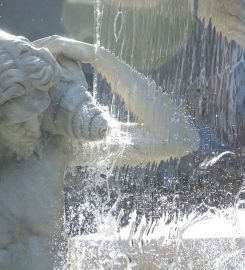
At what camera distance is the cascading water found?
2895 mm

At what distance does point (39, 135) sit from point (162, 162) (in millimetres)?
2426

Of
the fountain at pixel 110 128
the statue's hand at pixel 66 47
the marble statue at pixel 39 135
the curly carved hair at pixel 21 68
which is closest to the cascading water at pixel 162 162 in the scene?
the fountain at pixel 110 128

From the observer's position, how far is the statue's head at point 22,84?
6.14 feet

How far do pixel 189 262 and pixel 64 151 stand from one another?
100 cm

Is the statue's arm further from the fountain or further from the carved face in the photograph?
the carved face

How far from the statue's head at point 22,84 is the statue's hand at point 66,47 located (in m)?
0.20

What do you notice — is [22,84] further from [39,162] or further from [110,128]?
[110,128]

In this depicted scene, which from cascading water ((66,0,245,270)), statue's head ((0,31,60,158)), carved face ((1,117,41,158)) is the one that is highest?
statue's head ((0,31,60,158))

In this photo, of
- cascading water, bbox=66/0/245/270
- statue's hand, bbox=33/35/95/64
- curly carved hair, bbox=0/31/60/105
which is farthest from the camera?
cascading water, bbox=66/0/245/270

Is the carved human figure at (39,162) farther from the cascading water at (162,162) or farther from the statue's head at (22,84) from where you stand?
the cascading water at (162,162)

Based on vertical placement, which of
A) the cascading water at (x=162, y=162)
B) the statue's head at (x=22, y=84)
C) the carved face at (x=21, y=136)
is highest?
the statue's head at (x=22, y=84)

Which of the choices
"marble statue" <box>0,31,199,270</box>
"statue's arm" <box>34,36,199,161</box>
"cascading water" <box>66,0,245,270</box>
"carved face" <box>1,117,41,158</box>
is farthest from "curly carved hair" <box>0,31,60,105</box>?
"cascading water" <box>66,0,245,270</box>

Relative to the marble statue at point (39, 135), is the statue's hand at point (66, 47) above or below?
above

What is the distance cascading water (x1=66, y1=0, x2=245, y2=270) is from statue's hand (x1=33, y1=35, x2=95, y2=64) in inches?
11.3
